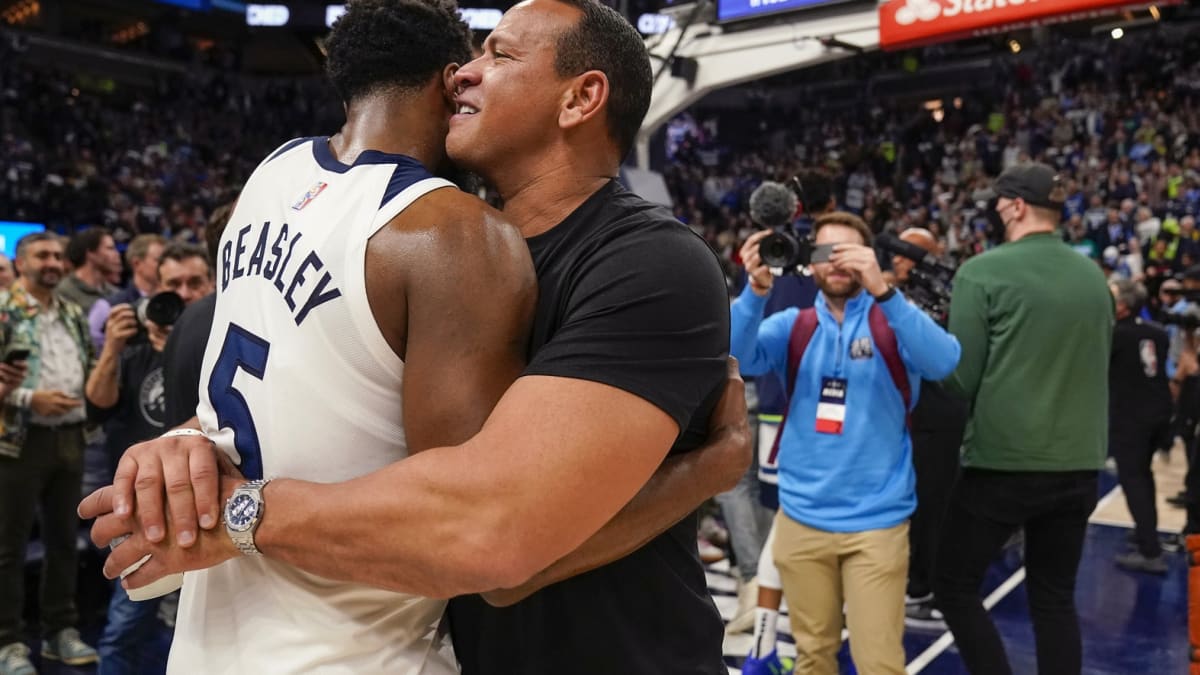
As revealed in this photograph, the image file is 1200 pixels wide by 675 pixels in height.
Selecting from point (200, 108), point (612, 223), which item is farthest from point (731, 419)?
point (200, 108)

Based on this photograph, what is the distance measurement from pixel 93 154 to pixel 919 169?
16001mm

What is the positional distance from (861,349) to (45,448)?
359cm

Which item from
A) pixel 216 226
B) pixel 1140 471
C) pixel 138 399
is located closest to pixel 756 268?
pixel 216 226

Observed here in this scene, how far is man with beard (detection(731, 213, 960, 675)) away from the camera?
10.6 ft

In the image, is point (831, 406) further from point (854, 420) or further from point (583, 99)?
point (583, 99)

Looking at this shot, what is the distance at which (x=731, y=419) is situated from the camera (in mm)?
1527

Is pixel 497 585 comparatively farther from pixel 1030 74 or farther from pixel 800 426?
pixel 1030 74

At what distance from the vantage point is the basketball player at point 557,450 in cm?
114

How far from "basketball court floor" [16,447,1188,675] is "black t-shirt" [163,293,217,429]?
180 cm

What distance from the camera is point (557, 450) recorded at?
3.73ft

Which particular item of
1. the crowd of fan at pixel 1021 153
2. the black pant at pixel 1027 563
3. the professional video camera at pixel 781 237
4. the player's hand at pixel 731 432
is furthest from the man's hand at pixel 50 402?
the crowd of fan at pixel 1021 153

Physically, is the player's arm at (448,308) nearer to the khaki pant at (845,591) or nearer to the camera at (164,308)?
the khaki pant at (845,591)

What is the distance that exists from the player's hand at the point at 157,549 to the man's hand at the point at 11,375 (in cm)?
334

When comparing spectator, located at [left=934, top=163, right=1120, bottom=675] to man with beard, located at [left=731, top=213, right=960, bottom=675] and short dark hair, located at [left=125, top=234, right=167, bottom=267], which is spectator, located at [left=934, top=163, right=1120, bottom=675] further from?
short dark hair, located at [left=125, top=234, right=167, bottom=267]
